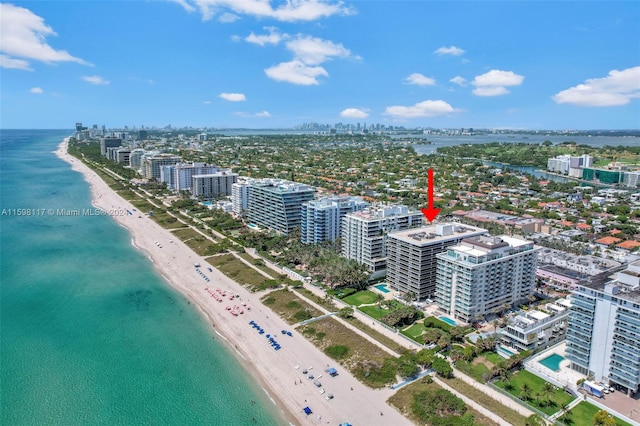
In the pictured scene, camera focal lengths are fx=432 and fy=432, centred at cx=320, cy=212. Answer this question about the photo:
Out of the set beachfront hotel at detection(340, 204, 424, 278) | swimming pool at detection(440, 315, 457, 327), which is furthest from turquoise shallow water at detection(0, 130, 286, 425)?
beachfront hotel at detection(340, 204, 424, 278)

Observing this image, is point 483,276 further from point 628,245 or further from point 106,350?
point 628,245

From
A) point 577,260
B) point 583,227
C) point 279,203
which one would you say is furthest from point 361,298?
point 583,227

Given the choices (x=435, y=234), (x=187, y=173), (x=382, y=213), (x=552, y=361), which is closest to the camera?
(x=552, y=361)

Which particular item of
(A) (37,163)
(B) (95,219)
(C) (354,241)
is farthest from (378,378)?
(A) (37,163)

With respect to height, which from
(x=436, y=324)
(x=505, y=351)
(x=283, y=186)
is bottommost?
(x=505, y=351)

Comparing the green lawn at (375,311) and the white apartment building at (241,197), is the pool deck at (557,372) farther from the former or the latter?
the white apartment building at (241,197)

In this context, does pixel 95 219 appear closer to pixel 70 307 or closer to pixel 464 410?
pixel 70 307

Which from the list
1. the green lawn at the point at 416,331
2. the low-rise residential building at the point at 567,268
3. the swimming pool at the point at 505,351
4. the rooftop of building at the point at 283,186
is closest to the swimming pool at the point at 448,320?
the green lawn at the point at 416,331
